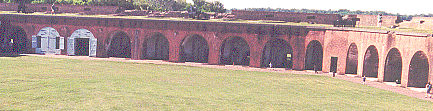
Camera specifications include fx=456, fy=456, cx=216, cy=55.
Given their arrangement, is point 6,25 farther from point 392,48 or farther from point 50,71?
point 392,48

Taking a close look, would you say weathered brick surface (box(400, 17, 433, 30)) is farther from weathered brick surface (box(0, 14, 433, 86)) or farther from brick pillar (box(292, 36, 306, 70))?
brick pillar (box(292, 36, 306, 70))

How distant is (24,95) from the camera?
22.4 metres

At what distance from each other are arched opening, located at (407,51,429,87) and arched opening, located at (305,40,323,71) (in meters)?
11.2

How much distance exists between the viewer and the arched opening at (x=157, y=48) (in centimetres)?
4638

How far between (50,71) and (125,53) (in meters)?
16.3

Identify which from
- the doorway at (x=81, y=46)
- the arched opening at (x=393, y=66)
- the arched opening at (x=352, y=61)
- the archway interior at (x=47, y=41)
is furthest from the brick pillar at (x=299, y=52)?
the archway interior at (x=47, y=41)

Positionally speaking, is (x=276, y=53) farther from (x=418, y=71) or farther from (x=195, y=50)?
(x=418, y=71)

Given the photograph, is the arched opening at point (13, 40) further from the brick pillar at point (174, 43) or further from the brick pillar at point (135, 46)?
the brick pillar at point (174, 43)

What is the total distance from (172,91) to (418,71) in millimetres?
17943

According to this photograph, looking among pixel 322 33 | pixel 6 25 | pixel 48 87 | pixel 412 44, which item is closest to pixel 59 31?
pixel 6 25

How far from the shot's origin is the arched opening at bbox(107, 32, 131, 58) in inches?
1873

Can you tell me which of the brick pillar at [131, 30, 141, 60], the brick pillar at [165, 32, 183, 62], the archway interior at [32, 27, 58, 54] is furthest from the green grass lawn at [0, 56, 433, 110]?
the archway interior at [32, 27, 58, 54]

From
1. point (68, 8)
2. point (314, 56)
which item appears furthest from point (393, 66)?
point (68, 8)

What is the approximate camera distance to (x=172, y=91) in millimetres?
25641
